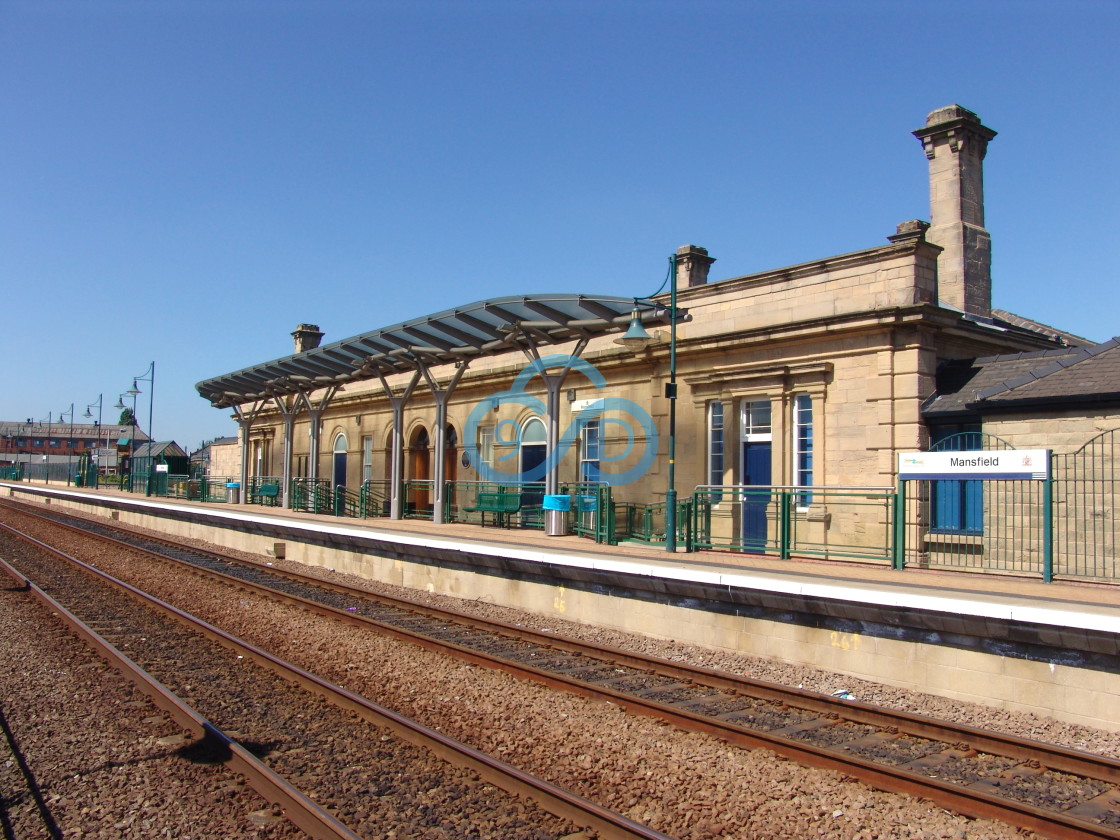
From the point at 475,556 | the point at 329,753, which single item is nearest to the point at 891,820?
the point at 329,753

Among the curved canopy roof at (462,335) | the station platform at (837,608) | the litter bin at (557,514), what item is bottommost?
the station platform at (837,608)

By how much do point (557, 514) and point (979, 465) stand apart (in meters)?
8.52

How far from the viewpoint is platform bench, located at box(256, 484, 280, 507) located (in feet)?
105

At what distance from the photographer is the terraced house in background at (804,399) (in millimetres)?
11945

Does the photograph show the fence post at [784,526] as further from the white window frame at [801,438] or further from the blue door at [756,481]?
the white window frame at [801,438]

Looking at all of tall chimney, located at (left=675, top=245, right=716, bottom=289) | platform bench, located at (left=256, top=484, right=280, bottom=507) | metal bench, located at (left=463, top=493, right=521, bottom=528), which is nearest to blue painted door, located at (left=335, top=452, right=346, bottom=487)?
platform bench, located at (left=256, top=484, right=280, bottom=507)

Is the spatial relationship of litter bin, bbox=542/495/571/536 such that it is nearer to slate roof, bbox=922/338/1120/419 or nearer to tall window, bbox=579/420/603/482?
tall window, bbox=579/420/603/482

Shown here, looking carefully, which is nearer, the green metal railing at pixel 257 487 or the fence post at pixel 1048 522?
the fence post at pixel 1048 522

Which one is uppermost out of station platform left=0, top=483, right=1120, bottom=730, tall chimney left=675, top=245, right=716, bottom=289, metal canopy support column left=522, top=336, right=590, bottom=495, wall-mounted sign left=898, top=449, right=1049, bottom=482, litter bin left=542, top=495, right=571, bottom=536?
tall chimney left=675, top=245, right=716, bottom=289

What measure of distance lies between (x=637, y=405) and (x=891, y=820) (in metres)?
14.8

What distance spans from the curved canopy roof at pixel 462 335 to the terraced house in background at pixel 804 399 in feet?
0.24

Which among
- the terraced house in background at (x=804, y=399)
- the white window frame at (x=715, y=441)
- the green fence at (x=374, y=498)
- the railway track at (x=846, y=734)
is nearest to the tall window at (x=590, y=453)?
the terraced house in background at (x=804, y=399)

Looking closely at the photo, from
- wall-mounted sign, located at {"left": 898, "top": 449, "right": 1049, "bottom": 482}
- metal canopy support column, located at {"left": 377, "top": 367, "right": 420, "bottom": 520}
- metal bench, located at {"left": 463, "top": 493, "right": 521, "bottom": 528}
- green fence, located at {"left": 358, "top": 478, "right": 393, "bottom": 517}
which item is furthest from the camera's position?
green fence, located at {"left": 358, "top": 478, "right": 393, "bottom": 517}

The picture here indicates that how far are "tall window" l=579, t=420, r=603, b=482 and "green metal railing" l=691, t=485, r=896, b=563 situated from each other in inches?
179
